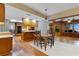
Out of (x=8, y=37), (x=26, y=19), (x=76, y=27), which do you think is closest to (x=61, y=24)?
(x=76, y=27)

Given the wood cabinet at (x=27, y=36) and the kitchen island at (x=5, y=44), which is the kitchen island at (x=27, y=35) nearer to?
the wood cabinet at (x=27, y=36)

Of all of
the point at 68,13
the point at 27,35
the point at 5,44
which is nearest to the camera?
the point at 5,44

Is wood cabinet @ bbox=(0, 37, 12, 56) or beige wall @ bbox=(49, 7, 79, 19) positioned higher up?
beige wall @ bbox=(49, 7, 79, 19)

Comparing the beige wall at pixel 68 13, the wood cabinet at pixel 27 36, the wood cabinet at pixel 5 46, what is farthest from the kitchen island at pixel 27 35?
the wood cabinet at pixel 5 46

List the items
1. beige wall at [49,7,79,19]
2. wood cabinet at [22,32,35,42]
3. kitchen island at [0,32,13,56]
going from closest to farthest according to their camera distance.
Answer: kitchen island at [0,32,13,56], beige wall at [49,7,79,19], wood cabinet at [22,32,35,42]

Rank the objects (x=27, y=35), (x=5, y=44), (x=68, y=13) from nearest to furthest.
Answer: (x=5, y=44)
(x=68, y=13)
(x=27, y=35)

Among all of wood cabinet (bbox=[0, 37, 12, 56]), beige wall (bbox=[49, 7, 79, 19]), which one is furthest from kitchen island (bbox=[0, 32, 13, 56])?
beige wall (bbox=[49, 7, 79, 19])

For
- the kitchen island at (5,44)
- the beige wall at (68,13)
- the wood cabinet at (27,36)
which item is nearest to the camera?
the kitchen island at (5,44)

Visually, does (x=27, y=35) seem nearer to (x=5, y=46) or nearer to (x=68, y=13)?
(x=68, y=13)

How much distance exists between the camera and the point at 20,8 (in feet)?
19.4

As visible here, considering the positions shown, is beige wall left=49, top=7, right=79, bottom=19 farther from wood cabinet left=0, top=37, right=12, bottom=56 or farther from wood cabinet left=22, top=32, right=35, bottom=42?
wood cabinet left=0, top=37, right=12, bottom=56

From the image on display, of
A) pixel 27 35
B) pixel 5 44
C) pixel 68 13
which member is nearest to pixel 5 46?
pixel 5 44

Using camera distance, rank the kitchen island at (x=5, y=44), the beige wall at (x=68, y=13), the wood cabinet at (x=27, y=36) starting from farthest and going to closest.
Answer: the wood cabinet at (x=27, y=36) → the beige wall at (x=68, y=13) → the kitchen island at (x=5, y=44)

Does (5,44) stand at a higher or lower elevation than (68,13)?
lower
